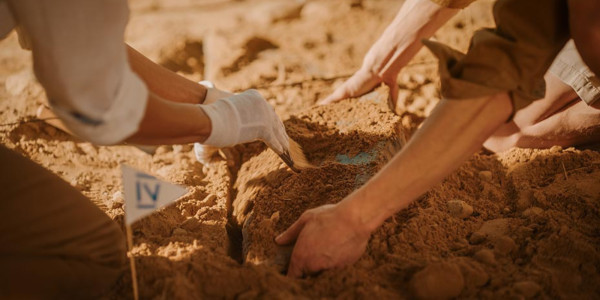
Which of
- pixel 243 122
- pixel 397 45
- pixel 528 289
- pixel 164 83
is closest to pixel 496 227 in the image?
pixel 528 289

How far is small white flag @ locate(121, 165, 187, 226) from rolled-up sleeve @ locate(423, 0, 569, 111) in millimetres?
696

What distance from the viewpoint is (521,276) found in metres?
0.99

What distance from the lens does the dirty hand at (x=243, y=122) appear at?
1168 millimetres

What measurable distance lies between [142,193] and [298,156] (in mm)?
731

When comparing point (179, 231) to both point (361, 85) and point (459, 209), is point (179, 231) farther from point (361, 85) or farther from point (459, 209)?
point (361, 85)

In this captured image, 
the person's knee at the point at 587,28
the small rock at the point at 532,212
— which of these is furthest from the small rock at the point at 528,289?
the person's knee at the point at 587,28

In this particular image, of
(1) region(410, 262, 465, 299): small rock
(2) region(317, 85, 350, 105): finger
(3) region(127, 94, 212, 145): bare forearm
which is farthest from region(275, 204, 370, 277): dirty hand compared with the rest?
(2) region(317, 85, 350, 105): finger

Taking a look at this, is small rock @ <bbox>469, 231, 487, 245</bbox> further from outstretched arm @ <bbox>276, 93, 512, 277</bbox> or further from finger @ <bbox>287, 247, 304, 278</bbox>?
finger @ <bbox>287, 247, 304, 278</bbox>

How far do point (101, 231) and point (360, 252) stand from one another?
0.68m

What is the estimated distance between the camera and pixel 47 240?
3.14 feet

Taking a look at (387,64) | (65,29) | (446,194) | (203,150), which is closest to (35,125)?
(203,150)

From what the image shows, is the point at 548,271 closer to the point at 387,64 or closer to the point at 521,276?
the point at 521,276

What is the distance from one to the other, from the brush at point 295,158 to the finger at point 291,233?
0.36 meters

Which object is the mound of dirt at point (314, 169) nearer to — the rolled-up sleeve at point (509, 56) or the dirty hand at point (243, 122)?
the dirty hand at point (243, 122)
